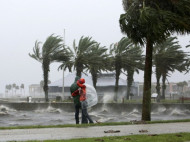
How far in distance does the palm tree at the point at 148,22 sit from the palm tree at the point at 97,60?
30.4m

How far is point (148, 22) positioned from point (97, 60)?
3486cm

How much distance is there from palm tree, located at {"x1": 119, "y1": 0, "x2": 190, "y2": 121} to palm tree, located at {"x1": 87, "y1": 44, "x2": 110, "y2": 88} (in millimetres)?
30415

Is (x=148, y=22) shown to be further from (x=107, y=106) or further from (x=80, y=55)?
(x=80, y=55)

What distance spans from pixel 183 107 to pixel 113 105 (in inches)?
235

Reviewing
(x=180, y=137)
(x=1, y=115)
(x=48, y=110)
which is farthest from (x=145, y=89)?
(x=48, y=110)

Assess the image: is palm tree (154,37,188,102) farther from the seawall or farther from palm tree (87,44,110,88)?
the seawall

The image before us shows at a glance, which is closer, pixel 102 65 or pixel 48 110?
pixel 48 110

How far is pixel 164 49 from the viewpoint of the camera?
48062mm

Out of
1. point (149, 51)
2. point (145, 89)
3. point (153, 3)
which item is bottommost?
point (145, 89)

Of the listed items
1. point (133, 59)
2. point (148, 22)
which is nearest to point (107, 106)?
point (148, 22)

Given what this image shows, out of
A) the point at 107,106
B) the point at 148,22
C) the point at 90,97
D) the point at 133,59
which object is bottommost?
the point at 107,106

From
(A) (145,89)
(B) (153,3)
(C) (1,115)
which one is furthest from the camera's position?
(C) (1,115)

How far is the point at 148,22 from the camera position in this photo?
13.5 m

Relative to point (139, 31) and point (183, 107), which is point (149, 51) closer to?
point (139, 31)
